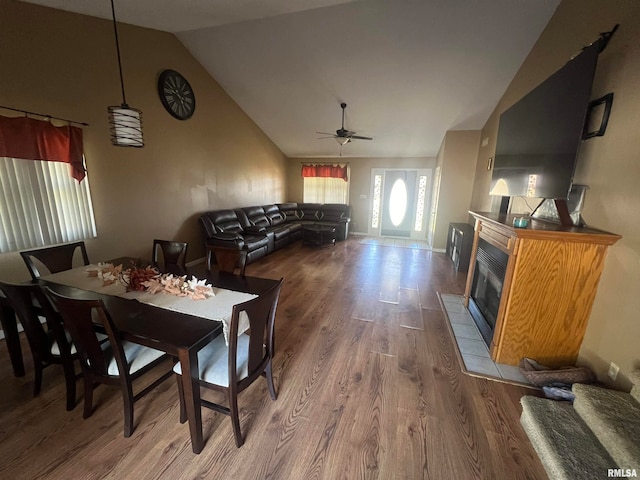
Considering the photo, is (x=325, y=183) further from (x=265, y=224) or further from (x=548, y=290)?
(x=548, y=290)

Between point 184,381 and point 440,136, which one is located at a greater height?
point 440,136

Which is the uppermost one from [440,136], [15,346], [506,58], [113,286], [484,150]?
[506,58]

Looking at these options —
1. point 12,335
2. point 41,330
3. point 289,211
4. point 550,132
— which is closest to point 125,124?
point 41,330

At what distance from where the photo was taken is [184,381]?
123 cm

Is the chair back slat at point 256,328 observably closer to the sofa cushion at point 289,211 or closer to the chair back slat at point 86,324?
the chair back slat at point 86,324

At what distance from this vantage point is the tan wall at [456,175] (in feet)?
16.4

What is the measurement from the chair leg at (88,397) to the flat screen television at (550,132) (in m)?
3.27

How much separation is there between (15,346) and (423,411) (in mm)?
2839

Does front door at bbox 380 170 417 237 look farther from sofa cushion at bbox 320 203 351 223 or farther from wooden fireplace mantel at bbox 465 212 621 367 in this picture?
wooden fireplace mantel at bbox 465 212 621 367

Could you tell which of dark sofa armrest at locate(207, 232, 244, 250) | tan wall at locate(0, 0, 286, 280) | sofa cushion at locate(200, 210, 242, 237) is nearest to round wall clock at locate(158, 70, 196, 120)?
tan wall at locate(0, 0, 286, 280)

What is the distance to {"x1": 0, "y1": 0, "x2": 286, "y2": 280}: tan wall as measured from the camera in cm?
231

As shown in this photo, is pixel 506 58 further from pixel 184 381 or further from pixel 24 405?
pixel 24 405

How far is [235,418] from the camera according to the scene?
4.37 ft

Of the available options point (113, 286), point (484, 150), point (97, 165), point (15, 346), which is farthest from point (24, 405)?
point (484, 150)
